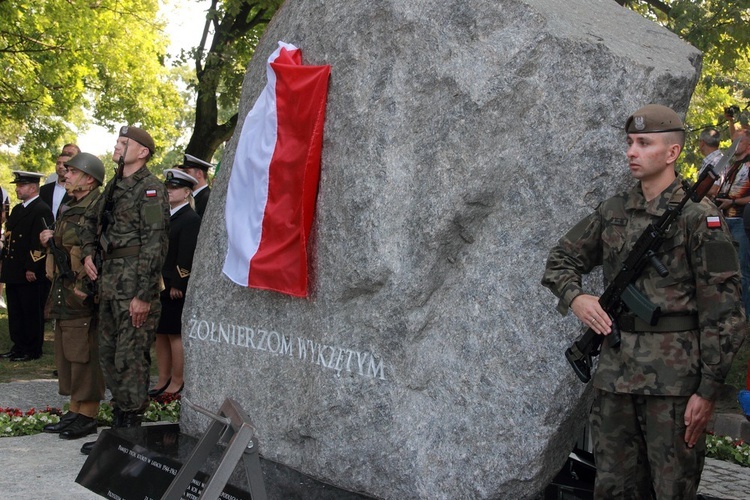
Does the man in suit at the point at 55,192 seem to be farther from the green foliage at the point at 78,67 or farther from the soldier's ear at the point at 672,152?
the soldier's ear at the point at 672,152

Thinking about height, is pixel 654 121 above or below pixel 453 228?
above

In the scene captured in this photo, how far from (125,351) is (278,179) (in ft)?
5.76

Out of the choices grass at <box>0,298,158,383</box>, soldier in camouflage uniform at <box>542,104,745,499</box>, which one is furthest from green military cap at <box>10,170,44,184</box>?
soldier in camouflage uniform at <box>542,104,745,499</box>

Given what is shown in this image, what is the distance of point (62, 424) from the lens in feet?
23.3

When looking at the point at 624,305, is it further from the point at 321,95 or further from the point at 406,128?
the point at 321,95

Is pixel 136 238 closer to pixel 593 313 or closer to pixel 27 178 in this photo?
pixel 593 313

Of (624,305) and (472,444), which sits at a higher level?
(624,305)

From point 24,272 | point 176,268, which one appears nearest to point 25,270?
point 24,272

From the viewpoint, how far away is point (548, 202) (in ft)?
14.9

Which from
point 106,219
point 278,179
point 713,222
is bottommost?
point 106,219

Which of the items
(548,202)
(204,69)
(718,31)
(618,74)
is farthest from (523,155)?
(204,69)

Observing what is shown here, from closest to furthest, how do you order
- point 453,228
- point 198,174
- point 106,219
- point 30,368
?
point 453,228 < point 106,219 < point 198,174 < point 30,368

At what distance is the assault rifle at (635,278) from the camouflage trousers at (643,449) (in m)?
0.20

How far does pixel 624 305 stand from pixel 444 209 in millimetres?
1139
